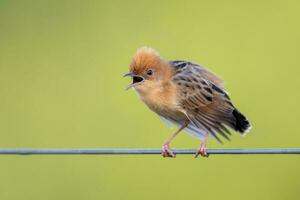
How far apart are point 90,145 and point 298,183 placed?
2.25 m

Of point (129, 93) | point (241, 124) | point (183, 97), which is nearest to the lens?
point (241, 124)

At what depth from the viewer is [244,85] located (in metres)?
12.6

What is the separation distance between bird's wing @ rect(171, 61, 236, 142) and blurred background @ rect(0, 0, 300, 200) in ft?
7.49

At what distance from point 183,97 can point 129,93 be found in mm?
3801

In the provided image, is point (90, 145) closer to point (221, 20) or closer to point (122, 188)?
point (122, 188)

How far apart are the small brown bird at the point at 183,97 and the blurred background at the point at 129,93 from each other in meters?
2.32

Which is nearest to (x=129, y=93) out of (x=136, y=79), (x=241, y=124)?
(x=136, y=79)

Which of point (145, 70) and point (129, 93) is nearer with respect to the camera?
point (145, 70)

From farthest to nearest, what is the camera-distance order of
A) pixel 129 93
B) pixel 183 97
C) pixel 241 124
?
pixel 129 93
pixel 183 97
pixel 241 124

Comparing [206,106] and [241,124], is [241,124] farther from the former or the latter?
[206,106]

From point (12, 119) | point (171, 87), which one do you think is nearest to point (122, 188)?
point (12, 119)

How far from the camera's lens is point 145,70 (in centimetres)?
928

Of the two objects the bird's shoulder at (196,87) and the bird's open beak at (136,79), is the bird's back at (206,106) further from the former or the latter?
the bird's open beak at (136,79)

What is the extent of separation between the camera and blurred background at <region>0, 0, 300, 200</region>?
11.8 metres
